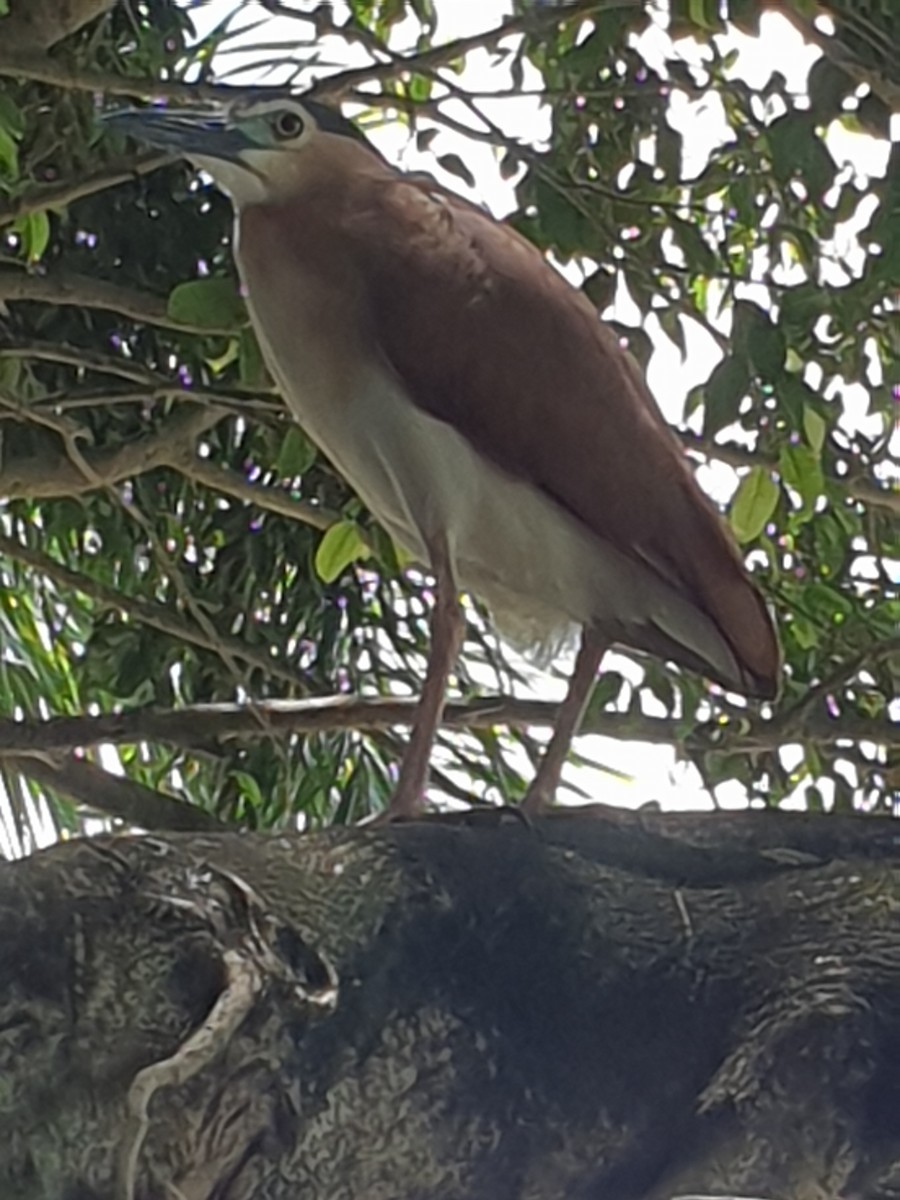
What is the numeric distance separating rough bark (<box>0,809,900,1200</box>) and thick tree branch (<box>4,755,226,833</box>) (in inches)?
30.1

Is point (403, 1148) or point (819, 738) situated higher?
point (819, 738)

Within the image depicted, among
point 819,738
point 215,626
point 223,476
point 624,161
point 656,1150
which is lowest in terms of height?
point 656,1150

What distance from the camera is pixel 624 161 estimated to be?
5.60 feet

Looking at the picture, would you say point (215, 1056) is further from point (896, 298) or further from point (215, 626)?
point (215, 626)

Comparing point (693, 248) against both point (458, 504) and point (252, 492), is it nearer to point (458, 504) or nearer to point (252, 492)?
point (458, 504)

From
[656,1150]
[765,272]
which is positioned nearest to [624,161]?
[765,272]

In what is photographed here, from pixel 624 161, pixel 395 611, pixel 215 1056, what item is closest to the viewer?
pixel 215 1056

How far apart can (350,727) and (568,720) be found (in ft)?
1.01

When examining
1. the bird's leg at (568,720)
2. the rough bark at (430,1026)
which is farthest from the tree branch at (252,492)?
the rough bark at (430,1026)

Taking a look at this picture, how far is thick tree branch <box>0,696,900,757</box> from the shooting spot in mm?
1666

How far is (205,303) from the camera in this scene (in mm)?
1373

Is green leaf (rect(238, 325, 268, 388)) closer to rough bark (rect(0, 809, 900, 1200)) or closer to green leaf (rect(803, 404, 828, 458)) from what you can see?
green leaf (rect(803, 404, 828, 458))

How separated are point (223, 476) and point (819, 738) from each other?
24.8 inches

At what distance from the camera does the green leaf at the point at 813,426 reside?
4.14ft
